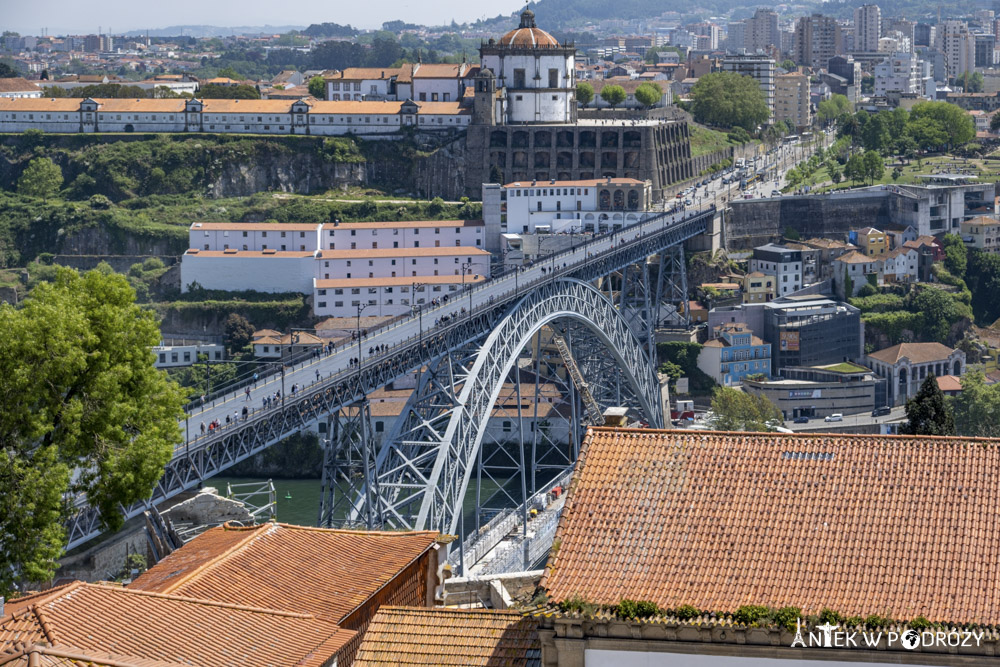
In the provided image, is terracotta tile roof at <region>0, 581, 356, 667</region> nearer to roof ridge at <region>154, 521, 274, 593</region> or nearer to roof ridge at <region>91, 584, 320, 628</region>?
roof ridge at <region>91, 584, 320, 628</region>

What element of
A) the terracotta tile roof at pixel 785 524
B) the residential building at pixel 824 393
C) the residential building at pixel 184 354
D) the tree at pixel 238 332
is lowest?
the residential building at pixel 824 393

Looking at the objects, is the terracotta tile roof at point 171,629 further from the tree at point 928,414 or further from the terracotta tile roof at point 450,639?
the tree at point 928,414

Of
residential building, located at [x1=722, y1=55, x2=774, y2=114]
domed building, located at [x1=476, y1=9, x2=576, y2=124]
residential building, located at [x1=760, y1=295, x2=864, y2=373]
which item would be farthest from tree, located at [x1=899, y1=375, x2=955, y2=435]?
residential building, located at [x1=722, y1=55, x2=774, y2=114]

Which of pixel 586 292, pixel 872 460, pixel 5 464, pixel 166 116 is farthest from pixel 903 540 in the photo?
pixel 166 116

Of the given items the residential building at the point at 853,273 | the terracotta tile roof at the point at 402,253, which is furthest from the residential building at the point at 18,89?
the residential building at the point at 853,273

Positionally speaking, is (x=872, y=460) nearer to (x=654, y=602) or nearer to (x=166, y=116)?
(x=654, y=602)

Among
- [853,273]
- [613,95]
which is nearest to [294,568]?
[853,273]

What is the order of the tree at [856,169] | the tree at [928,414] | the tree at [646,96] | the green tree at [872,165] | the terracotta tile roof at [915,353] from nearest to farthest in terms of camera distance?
the tree at [928,414] < the terracotta tile roof at [915,353] < the green tree at [872,165] < the tree at [856,169] < the tree at [646,96]

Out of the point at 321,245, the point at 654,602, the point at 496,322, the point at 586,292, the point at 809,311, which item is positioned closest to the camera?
the point at 654,602
